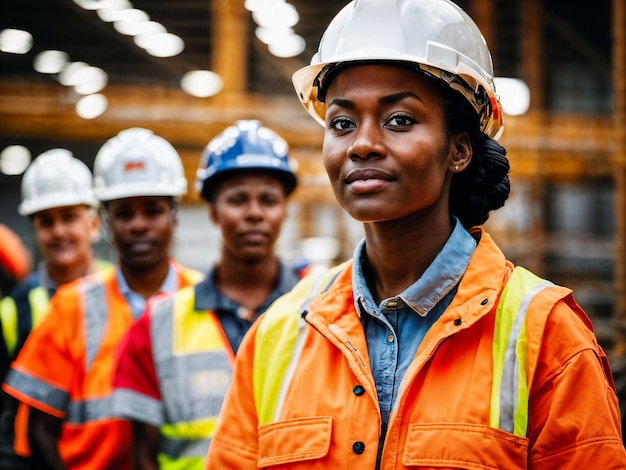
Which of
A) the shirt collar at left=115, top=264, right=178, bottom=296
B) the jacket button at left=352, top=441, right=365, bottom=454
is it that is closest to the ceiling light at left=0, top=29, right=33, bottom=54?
the shirt collar at left=115, top=264, right=178, bottom=296

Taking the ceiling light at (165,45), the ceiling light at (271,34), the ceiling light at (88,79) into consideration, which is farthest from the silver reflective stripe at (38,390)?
the ceiling light at (88,79)

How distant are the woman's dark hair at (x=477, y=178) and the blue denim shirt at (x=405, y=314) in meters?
0.13

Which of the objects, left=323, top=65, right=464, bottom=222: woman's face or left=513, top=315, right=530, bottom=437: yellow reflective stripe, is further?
left=323, top=65, right=464, bottom=222: woman's face

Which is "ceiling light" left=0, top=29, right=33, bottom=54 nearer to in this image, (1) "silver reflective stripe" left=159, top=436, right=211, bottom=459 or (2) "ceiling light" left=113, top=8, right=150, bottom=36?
(2) "ceiling light" left=113, top=8, right=150, bottom=36

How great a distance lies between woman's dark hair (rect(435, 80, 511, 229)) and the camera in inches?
81.0

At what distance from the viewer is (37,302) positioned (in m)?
4.58

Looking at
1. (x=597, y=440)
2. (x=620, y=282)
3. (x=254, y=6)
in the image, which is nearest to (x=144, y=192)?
(x=597, y=440)

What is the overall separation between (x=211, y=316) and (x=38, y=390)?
3.12 feet

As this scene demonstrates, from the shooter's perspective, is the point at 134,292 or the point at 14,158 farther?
the point at 14,158

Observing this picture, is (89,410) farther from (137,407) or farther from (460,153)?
(460,153)

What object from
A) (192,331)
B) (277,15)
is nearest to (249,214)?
(192,331)

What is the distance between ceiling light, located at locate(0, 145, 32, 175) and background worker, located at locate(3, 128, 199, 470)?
50.8 feet

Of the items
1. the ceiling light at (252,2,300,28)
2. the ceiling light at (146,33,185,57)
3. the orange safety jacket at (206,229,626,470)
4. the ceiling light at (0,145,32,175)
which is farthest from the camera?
the ceiling light at (0,145,32,175)

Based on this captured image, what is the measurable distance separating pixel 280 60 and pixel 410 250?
14691 mm
